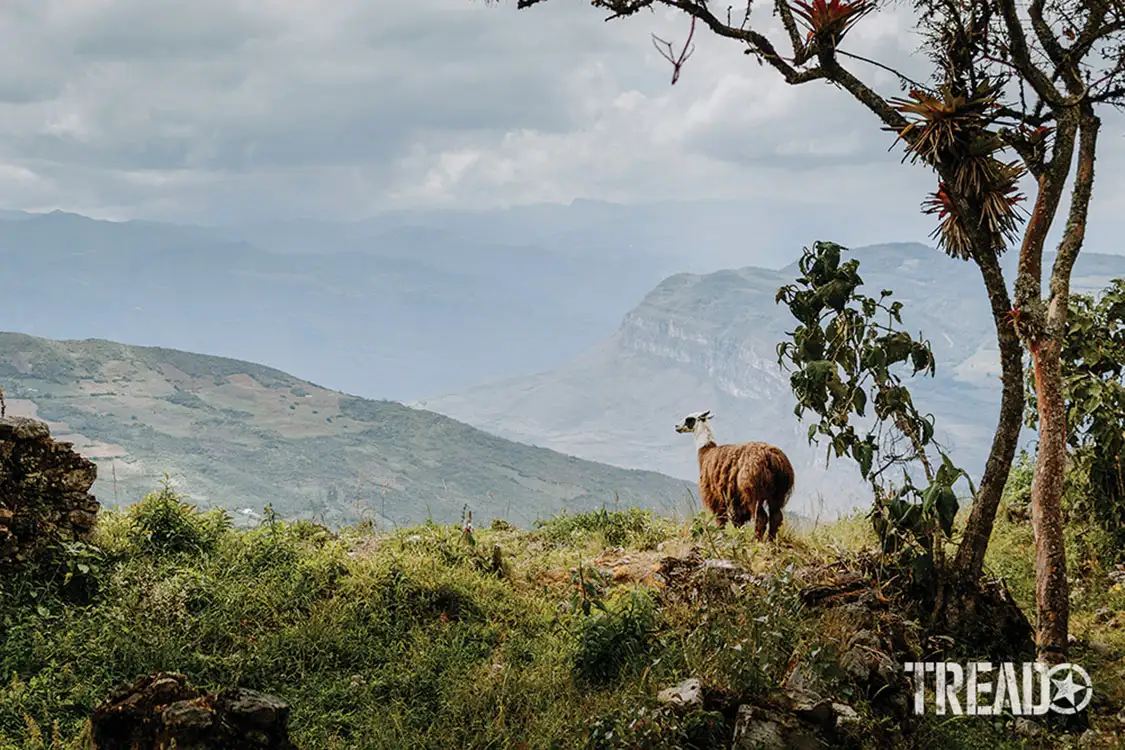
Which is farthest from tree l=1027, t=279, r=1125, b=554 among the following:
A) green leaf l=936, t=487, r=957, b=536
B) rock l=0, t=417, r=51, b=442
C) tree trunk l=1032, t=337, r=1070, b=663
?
rock l=0, t=417, r=51, b=442

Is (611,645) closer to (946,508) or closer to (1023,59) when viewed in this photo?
(946,508)

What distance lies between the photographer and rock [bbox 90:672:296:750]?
3947 mm

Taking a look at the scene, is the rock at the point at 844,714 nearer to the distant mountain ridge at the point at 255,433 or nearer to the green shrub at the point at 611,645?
the green shrub at the point at 611,645

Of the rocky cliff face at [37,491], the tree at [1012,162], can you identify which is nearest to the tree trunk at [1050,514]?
the tree at [1012,162]

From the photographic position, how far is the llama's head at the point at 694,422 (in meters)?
9.81

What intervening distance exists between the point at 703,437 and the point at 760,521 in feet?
4.26

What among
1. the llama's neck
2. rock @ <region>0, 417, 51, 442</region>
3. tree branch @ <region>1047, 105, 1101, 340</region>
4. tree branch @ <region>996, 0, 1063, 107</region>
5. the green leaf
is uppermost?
tree branch @ <region>996, 0, 1063, 107</region>

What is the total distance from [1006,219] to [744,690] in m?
3.35

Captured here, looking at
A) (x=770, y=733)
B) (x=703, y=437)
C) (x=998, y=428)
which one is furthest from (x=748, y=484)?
(x=770, y=733)

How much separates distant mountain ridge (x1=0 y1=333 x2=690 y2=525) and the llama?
27725 mm

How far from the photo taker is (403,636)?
5816 millimetres

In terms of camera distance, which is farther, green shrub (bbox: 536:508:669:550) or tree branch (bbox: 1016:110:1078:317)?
green shrub (bbox: 536:508:669:550)

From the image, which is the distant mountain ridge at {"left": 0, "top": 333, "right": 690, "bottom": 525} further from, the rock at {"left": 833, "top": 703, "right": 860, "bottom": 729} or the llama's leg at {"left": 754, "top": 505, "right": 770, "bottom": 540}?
the rock at {"left": 833, "top": 703, "right": 860, "bottom": 729}

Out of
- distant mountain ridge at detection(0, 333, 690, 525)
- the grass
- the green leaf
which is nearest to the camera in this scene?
the grass
